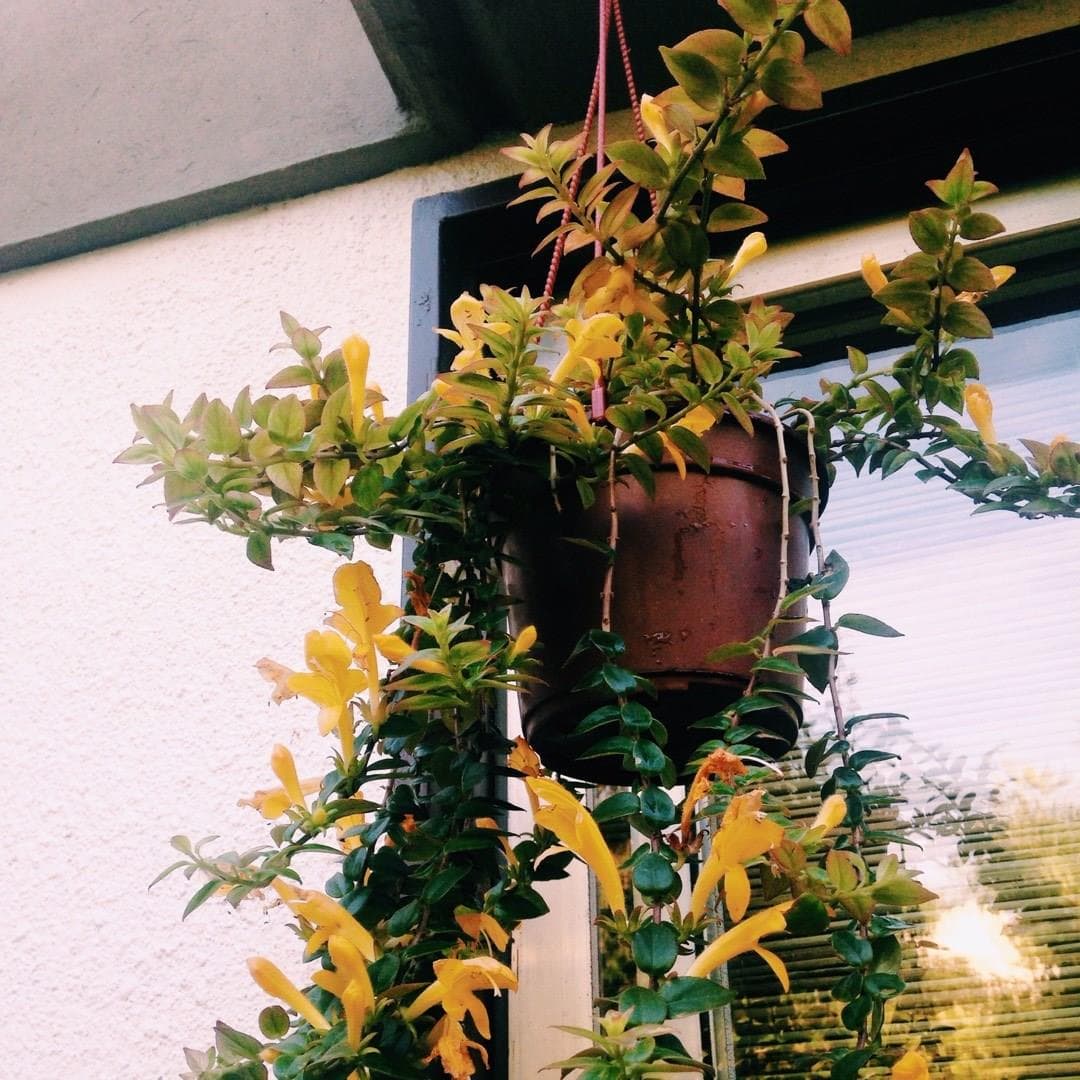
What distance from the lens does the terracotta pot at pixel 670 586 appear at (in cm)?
81

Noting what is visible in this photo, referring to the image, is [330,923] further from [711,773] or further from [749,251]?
[749,251]

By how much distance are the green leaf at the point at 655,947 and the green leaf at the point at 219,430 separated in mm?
437

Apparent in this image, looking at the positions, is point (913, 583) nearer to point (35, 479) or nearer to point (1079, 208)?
point (1079, 208)

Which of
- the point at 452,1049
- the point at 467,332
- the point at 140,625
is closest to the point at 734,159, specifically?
the point at 467,332

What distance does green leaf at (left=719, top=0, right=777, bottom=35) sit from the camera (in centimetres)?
67

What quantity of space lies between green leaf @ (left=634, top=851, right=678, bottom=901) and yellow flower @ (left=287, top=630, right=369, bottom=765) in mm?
256

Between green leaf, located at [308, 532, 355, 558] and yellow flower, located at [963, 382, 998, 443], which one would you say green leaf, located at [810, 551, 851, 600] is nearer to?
yellow flower, located at [963, 382, 998, 443]

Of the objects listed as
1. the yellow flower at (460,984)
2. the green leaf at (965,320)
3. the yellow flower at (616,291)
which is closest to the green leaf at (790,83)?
the yellow flower at (616,291)

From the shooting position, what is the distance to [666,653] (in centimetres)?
81

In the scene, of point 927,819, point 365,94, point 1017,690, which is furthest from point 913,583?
point 365,94

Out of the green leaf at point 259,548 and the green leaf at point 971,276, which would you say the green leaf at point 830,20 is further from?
the green leaf at point 259,548

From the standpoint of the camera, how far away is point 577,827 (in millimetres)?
678

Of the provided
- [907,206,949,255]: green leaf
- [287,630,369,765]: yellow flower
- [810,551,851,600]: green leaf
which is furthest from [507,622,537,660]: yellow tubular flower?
[907,206,949,255]: green leaf

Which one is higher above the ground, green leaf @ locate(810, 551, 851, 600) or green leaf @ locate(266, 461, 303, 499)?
green leaf @ locate(266, 461, 303, 499)
